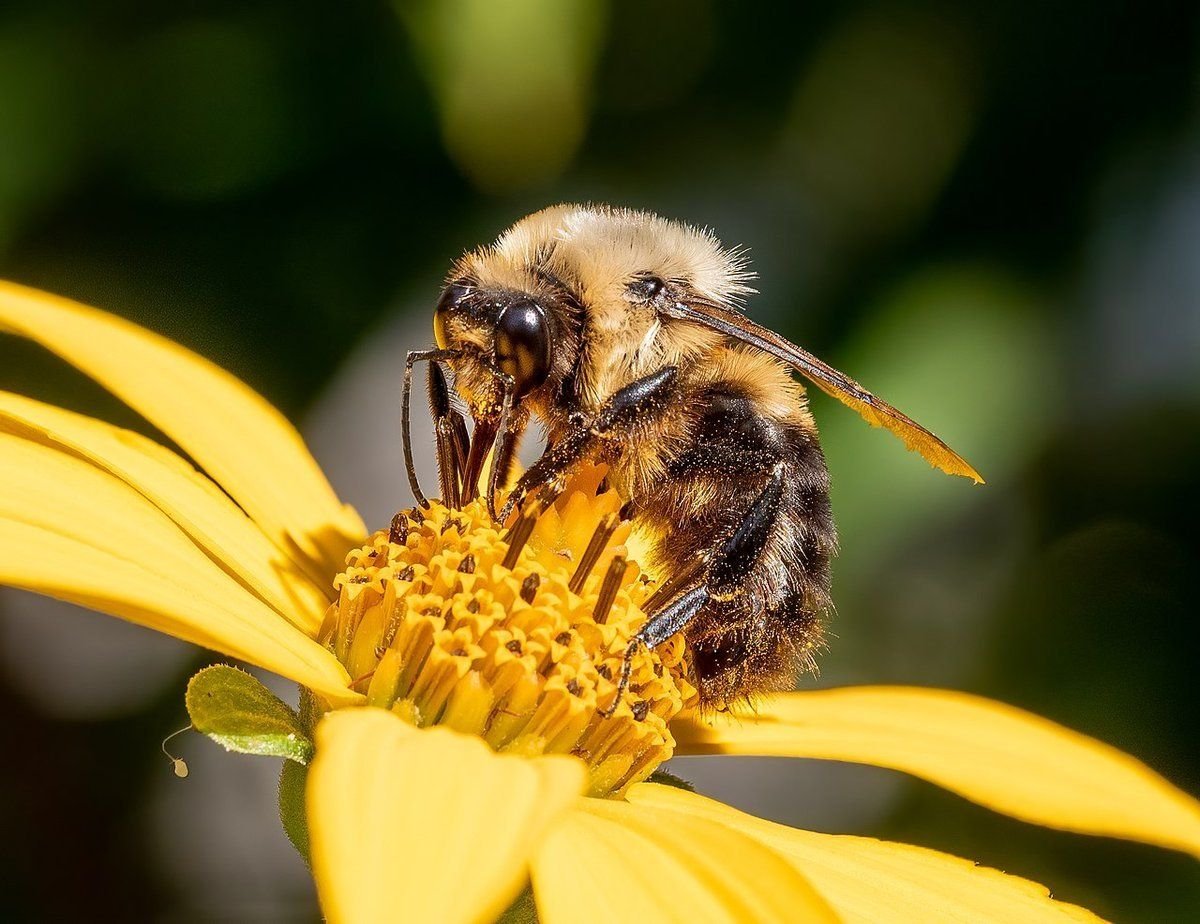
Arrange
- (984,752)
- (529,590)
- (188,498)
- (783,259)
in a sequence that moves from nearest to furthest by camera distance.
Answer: (529,590), (188,498), (984,752), (783,259)

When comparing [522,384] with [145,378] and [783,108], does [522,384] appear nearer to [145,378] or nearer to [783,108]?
[145,378]

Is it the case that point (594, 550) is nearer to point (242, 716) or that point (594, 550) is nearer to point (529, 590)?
point (529, 590)

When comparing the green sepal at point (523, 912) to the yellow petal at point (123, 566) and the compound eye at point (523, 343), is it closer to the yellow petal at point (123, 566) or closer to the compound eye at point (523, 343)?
the yellow petal at point (123, 566)

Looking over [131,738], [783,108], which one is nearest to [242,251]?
[131,738]

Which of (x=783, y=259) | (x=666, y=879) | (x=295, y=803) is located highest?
(x=783, y=259)

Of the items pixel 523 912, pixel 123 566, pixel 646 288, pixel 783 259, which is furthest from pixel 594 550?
pixel 783 259

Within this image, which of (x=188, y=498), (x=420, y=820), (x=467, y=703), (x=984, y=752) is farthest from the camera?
(x=984, y=752)

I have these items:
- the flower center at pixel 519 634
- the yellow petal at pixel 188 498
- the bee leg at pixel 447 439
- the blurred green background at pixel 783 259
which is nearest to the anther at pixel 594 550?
the flower center at pixel 519 634
